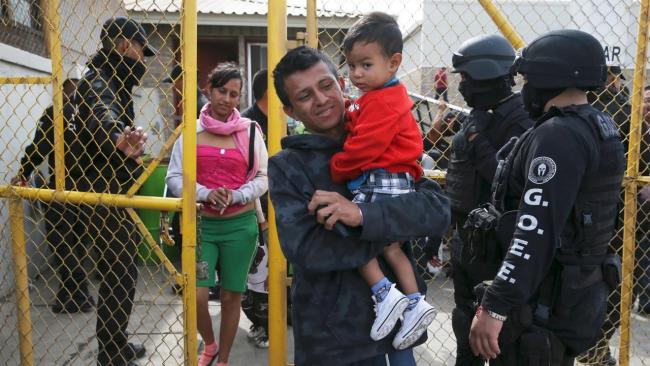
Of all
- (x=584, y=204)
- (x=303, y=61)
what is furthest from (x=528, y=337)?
(x=303, y=61)

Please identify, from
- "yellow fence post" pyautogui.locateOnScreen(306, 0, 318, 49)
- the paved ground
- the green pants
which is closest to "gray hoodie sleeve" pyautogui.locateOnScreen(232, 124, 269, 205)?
the green pants

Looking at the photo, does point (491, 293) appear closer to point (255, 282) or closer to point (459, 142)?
point (459, 142)

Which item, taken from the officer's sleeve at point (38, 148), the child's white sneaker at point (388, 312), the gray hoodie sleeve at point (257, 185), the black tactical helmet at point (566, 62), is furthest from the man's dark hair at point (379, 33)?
the officer's sleeve at point (38, 148)

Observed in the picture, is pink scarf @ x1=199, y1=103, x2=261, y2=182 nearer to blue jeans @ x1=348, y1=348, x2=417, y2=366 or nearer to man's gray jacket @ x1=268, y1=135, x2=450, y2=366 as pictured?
man's gray jacket @ x1=268, y1=135, x2=450, y2=366

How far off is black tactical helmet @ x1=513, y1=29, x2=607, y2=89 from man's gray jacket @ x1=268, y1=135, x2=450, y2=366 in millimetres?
637

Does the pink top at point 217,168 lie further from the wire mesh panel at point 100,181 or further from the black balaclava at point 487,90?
the black balaclava at point 487,90

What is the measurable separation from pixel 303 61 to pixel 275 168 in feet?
1.19

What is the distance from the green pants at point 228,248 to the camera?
340 centimetres

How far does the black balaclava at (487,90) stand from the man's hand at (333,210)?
1.38 metres

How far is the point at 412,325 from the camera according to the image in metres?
1.81

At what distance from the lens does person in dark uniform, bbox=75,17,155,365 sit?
3061 millimetres

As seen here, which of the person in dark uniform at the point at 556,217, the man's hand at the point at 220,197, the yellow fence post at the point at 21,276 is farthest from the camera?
the man's hand at the point at 220,197

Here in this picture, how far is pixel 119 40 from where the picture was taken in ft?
10.2

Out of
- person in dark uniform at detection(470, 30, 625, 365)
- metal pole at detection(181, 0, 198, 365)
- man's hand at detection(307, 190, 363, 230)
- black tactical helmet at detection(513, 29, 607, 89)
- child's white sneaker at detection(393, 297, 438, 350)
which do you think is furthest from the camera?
metal pole at detection(181, 0, 198, 365)
